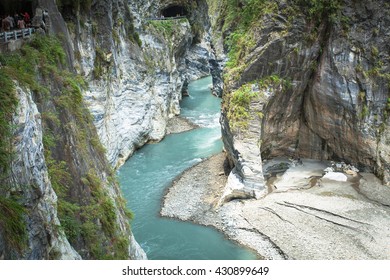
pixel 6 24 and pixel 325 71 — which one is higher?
pixel 6 24

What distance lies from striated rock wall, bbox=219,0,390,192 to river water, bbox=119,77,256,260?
21.3 feet

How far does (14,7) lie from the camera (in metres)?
22.0

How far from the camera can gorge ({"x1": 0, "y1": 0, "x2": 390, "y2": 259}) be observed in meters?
15.0

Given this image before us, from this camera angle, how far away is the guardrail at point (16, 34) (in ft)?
49.6

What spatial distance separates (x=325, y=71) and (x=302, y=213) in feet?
37.5

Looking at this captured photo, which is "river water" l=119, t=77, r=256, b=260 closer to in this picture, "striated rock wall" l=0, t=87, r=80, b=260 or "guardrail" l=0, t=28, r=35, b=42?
"striated rock wall" l=0, t=87, r=80, b=260

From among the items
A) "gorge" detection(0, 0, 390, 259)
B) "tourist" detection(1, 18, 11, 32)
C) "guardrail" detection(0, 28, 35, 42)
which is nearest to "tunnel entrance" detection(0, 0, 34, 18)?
"gorge" detection(0, 0, 390, 259)

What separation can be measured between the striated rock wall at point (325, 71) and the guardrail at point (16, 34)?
15594 millimetres

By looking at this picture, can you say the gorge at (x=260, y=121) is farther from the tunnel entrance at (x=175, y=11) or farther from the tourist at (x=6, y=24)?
the tunnel entrance at (x=175, y=11)

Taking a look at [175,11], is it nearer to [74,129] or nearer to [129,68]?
[129,68]

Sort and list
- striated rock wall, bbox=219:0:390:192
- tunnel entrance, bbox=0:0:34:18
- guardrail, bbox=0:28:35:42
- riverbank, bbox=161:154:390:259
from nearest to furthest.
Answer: guardrail, bbox=0:28:35:42
riverbank, bbox=161:154:390:259
tunnel entrance, bbox=0:0:34:18
striated rock wall, bbox=219:0:390:192

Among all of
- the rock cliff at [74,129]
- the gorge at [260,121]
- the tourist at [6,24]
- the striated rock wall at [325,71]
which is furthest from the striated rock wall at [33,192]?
the striated rock wall at [325,71]

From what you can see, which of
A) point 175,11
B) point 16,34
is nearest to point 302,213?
point 16,34
